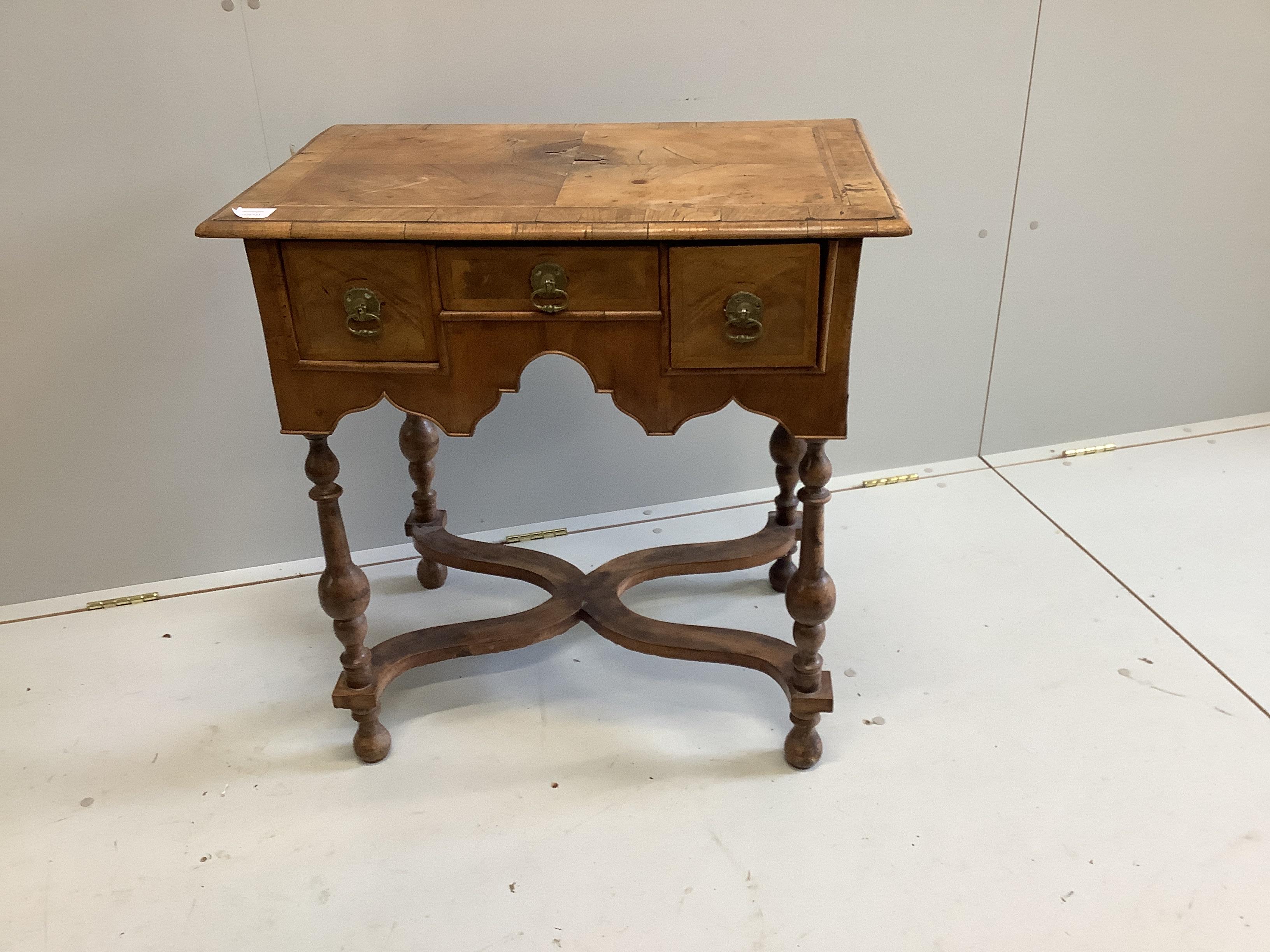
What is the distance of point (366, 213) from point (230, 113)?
2.40ft

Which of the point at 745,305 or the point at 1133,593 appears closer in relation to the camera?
the point at 745,305

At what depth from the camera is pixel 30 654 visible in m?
2.19

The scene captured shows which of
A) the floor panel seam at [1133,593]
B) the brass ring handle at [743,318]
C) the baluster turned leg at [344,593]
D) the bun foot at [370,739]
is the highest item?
the brass ring handle at [743,318]

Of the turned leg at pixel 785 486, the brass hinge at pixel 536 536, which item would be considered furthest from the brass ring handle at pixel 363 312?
the brass hinge at pixel 536 536

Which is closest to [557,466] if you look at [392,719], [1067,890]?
[392,719]

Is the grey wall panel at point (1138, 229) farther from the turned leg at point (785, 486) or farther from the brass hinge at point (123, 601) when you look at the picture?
the brass hinge at point (123, 601)

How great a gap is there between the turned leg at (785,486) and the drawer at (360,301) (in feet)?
2.69

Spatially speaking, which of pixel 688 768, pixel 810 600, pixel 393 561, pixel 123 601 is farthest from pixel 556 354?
pixel 123 601

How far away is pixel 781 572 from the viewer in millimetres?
2297

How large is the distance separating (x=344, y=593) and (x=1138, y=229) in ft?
6.78

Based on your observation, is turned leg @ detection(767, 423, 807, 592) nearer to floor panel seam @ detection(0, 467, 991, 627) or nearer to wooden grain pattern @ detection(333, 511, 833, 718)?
wooden grain pattern @ detection(333, 511, 833, 718)

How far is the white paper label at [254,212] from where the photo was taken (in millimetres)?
1504

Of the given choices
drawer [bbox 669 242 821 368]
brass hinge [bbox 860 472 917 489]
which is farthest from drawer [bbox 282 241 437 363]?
brass hinge [bbox 860 472 917 489]

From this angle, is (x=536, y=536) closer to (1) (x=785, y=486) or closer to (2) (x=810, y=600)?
(1) (x=785, y=486)
